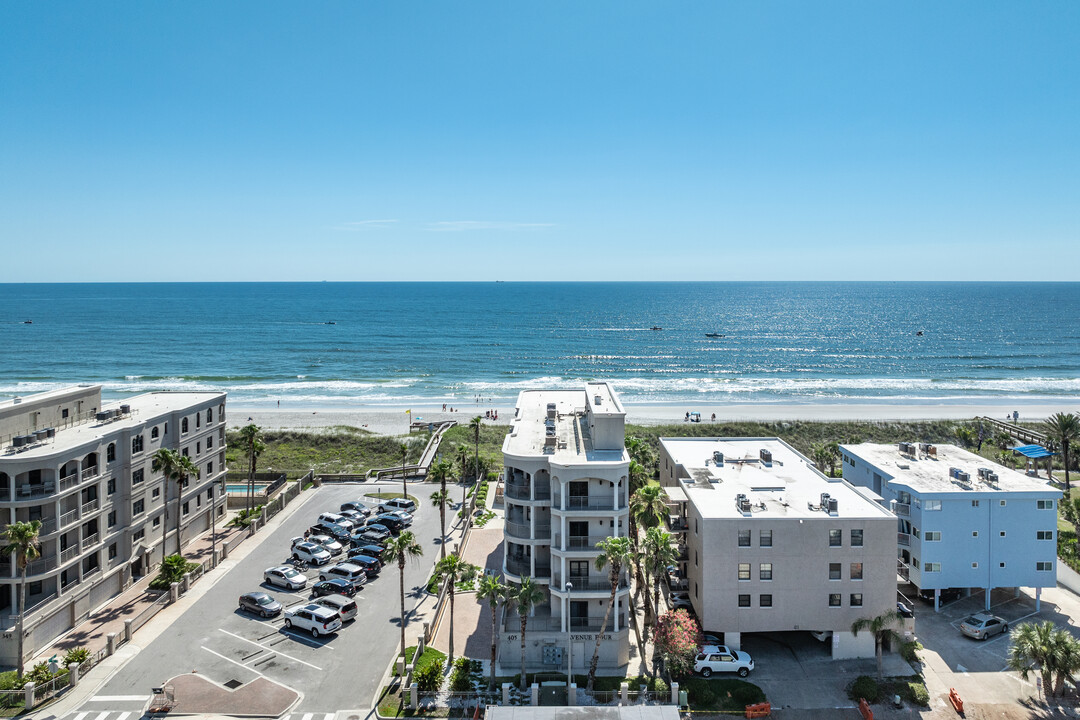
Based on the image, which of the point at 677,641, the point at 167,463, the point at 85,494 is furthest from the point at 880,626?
the point at 85,494

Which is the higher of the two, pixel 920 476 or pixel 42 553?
pixel 920 476

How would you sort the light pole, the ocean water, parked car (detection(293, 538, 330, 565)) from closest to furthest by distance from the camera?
the light pole
parked car (detection(293, 538, 330, 565))
the ocean water

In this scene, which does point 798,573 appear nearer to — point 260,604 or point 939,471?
point 939,471

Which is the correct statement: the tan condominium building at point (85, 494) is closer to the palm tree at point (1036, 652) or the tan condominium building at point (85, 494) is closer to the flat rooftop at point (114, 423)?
the flat rooftop at point (114, 423)

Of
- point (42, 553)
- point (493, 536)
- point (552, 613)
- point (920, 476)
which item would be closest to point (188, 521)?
point (42, 553)

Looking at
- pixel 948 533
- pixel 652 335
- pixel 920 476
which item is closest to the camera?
pixel 948 533

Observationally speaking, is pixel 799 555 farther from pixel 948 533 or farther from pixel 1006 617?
pixel 1006 617

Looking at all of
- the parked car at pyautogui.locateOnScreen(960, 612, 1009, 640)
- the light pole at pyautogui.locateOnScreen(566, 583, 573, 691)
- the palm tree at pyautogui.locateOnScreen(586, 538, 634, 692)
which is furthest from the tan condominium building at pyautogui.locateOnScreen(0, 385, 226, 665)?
the parked car at pyautogui.locateOnScreen(960, 612, 1009, 640)

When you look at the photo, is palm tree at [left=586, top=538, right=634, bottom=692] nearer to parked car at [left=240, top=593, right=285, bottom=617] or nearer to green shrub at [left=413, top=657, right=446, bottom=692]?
green shrub at [left=413, top=657, right=446, bottom=692]
